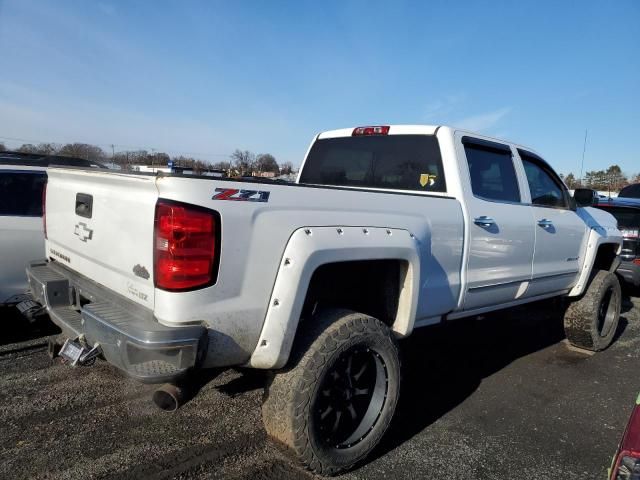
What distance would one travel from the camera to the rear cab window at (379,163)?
3.63 meters

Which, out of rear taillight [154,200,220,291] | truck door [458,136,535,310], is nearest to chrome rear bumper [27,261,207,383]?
rear taillight [154,200,220,291]

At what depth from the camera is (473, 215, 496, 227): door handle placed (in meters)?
3.37

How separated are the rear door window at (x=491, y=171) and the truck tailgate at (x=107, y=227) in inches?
95.0

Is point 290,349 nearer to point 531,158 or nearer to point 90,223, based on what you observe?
point 90,223

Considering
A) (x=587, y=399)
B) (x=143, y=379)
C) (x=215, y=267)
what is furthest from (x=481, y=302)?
(x=143, y=379)

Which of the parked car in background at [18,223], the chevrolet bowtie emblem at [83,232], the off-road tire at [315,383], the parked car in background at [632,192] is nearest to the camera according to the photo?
the off-road tire at [315,383]

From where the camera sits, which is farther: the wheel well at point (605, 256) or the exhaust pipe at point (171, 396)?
the wheel well at point (605, 256)

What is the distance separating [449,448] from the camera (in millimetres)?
3010

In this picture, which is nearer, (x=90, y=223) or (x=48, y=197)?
(x=90, y=223)

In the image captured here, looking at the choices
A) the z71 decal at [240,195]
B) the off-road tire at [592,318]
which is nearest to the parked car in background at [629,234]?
the off-road tire at [592,318]

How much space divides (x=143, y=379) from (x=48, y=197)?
192 centimetres

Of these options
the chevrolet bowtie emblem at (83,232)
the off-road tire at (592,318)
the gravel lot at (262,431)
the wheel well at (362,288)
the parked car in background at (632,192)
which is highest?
the parked car in background at (632,192)

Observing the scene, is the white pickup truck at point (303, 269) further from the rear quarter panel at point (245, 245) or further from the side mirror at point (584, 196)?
the side mirror at point (584, 196)

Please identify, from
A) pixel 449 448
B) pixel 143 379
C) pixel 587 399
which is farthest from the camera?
pixel 587 399
